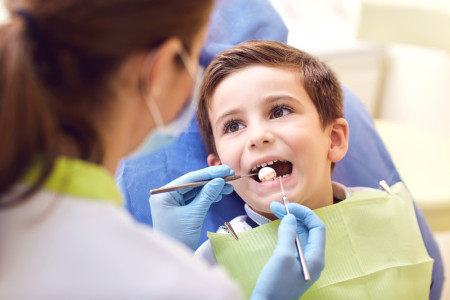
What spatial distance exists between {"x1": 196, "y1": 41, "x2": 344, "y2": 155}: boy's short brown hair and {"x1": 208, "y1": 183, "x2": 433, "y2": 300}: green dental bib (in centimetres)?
27

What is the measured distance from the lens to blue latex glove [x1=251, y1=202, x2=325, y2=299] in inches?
41.5

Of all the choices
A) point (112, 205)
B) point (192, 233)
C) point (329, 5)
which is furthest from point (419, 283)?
point (329, 5)

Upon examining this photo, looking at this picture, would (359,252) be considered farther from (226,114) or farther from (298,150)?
(226,114)

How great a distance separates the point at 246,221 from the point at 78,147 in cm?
75

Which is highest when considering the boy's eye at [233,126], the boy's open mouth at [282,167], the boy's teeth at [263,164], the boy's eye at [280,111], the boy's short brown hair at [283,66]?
the boy's short brown hair at [283,66]

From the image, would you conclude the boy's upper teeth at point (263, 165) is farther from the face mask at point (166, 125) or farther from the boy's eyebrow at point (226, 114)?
the face mask at point (166, 125)

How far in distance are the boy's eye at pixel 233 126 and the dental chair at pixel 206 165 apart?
255mm

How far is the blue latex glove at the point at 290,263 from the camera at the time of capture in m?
1.05

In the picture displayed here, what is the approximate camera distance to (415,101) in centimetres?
345

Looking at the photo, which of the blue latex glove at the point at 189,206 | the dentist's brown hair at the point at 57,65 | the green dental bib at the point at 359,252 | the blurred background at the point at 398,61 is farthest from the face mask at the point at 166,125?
the blurred background at the point at 398,61

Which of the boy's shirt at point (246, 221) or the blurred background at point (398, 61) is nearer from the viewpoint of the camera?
the boy's shirt at point (246, 221)

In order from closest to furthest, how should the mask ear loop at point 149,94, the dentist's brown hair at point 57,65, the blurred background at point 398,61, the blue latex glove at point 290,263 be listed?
the dentist's brown hair at point 57,65
the mask ear loop at point 149,94
the blue latex glove at point 290,263
the blurred background at point 398,61

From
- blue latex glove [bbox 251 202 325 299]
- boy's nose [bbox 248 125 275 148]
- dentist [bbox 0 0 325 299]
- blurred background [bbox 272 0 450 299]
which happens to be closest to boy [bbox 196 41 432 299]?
boy's nose [bbox 248 125 275 148]

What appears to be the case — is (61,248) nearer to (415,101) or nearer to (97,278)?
(97,278)
